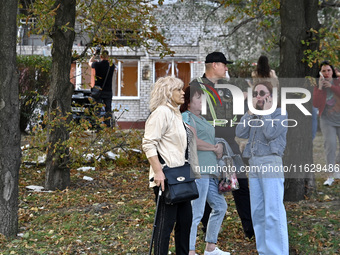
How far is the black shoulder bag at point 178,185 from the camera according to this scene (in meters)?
4.69

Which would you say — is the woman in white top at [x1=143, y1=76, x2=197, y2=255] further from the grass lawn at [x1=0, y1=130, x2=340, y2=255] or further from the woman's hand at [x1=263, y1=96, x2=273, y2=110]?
the grass lawn at [x1=0, y1=130, x2=340, y2=255]

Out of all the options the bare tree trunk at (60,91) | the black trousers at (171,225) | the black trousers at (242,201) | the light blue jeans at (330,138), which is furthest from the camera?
the light blue jeans at (330,138)

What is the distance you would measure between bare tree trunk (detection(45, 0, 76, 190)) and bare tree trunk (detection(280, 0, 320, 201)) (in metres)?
3.62

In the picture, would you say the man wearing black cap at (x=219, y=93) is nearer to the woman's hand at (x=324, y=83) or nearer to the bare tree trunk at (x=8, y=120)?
the bare tree trunk at (x=8, y=120)

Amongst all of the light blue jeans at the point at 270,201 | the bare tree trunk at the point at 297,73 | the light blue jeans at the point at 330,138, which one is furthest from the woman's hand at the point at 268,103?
the light blue jeans at the point at 330,138

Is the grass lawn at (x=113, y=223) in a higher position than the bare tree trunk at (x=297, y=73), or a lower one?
lower

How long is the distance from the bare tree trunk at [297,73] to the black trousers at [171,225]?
366 centimetres

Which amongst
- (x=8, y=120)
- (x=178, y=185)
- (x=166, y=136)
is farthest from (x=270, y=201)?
(x=8, y=120)

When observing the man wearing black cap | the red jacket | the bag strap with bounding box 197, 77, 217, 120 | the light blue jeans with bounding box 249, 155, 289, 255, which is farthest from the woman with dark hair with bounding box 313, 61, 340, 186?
the light blue jeans with bounding box 249, 155, 289, 255

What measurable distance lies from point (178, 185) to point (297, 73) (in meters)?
4.31

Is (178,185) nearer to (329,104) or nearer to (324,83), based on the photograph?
(324,83)

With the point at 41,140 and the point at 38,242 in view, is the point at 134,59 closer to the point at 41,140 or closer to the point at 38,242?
the point at 41,140

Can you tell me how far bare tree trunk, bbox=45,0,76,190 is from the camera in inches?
350

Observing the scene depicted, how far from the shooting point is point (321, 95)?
9.34 metres
